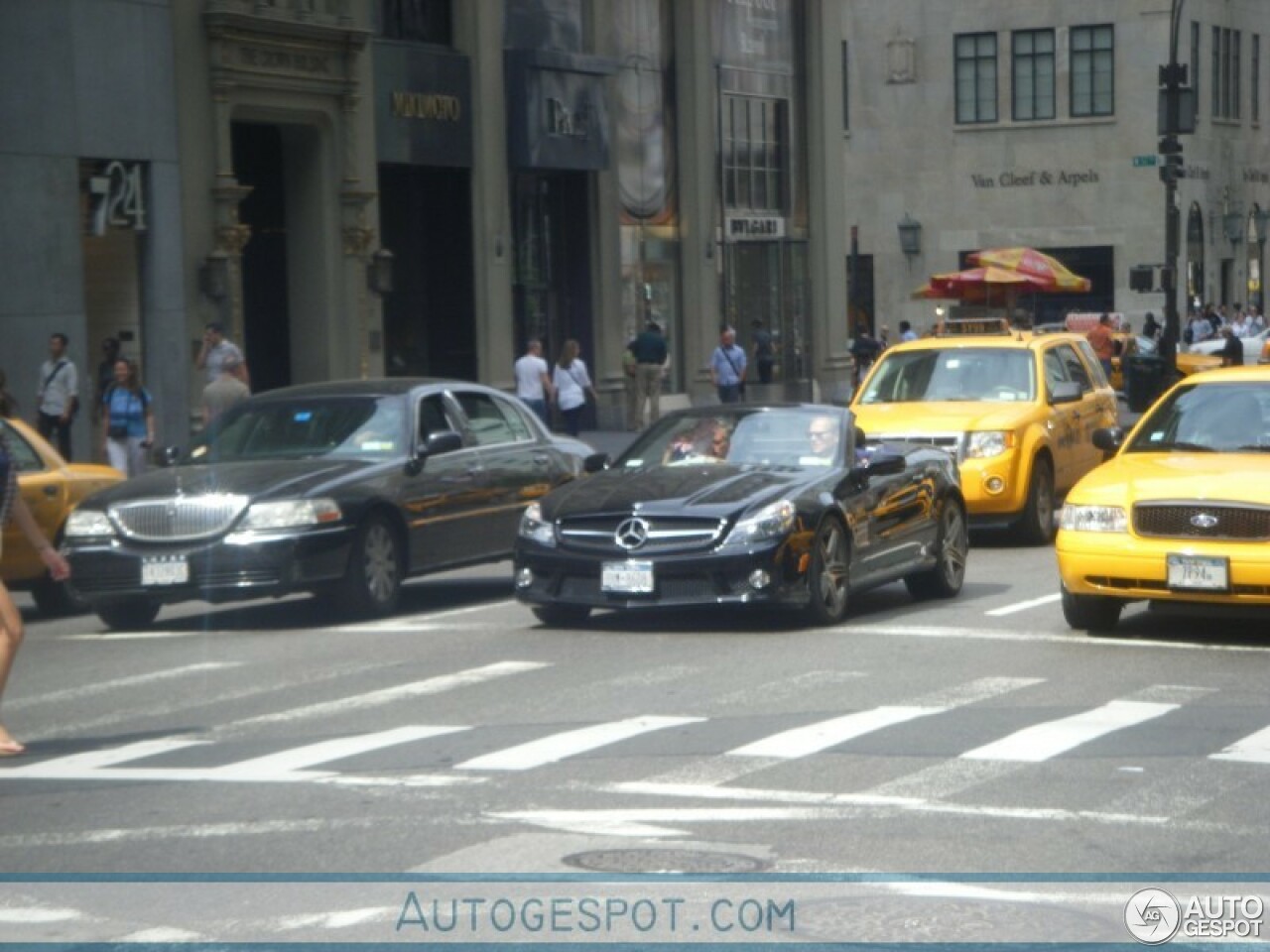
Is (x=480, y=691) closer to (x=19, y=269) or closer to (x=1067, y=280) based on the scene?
(x=19, y=269)

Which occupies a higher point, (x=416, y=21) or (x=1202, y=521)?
(x=416, y=21)

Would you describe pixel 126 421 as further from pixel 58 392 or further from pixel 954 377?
pixel 954 377

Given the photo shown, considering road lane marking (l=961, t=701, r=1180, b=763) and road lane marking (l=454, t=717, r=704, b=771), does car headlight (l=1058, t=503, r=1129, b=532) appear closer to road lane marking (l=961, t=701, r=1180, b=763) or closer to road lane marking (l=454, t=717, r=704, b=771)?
road lane marking (l=961, t=701, r=1180, b=763)

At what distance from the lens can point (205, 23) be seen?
2981 cm

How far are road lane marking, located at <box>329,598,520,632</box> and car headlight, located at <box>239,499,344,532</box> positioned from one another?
0.73 meters

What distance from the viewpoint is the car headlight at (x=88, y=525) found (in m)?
15.7

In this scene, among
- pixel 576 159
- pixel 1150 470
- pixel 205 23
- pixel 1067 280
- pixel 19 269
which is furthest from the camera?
pixel 1067 280

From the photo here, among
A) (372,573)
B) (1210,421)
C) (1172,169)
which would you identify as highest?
(1172,169)

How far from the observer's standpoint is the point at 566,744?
414 inches

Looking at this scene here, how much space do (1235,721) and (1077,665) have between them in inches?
81.8

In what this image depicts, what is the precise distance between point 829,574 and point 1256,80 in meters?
64.9

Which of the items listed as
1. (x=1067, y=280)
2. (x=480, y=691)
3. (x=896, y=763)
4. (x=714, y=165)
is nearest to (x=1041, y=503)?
(x=480, y=691)

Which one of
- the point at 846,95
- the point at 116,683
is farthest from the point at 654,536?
the point at 846,95

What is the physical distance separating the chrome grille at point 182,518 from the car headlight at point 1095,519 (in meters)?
5.19
